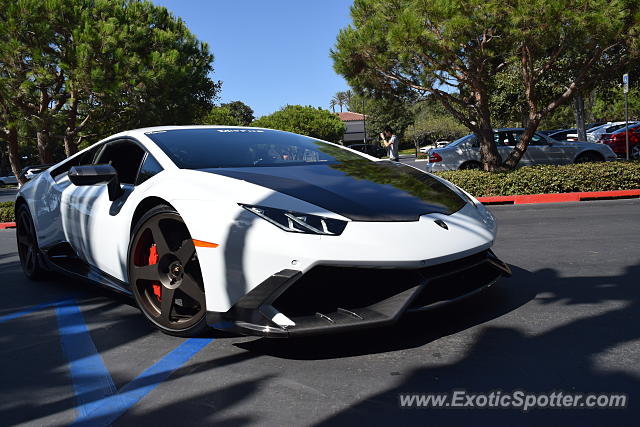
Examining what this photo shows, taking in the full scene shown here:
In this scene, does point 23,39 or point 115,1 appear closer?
point 23,39

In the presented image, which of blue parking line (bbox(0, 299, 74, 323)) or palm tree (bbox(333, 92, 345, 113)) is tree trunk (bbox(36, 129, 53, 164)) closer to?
blue parking line (bbox(0, 299, 74, 323))

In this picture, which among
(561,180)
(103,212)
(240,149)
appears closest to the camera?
(103,212)

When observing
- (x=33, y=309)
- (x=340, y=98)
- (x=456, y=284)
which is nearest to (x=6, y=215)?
(x=33, y=309)

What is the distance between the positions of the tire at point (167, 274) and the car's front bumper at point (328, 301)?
1.12ft

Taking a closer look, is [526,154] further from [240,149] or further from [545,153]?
[240,149]

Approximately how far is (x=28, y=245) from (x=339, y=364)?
375cm

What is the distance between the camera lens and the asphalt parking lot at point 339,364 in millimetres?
2213

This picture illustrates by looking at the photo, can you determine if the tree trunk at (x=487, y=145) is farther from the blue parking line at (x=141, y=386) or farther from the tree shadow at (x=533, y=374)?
the blue parking line at (x=141, y=386)

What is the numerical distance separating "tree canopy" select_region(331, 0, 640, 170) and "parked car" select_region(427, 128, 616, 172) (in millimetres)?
928

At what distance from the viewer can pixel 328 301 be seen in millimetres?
2633

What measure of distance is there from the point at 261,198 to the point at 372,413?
115cm

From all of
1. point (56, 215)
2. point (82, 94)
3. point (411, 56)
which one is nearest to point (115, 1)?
point (82, 94)

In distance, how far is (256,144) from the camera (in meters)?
3.93

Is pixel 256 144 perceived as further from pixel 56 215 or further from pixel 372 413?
pixel 372 413
